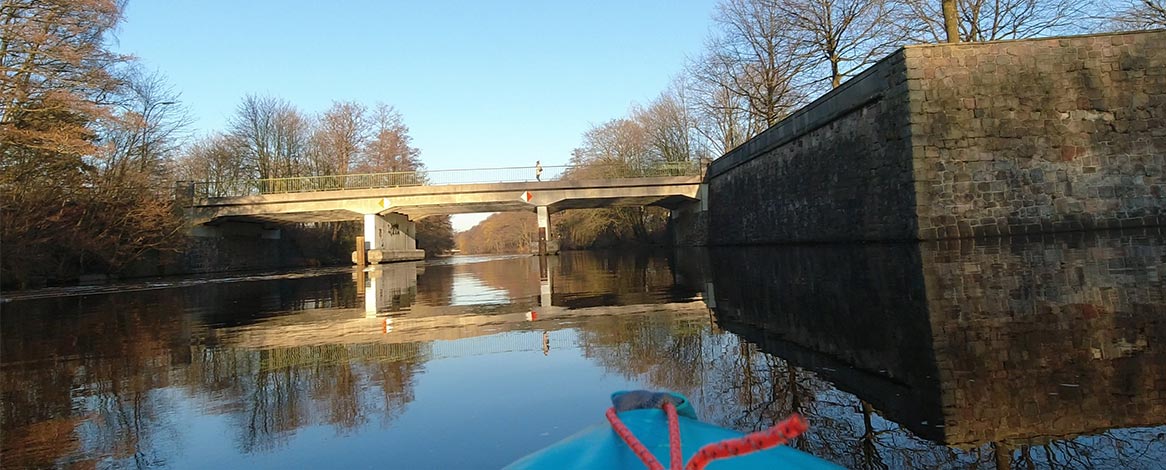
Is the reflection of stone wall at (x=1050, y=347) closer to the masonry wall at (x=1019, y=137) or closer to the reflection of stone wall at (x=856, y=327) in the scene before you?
the reflection of stone wall at (x=856, y=327)

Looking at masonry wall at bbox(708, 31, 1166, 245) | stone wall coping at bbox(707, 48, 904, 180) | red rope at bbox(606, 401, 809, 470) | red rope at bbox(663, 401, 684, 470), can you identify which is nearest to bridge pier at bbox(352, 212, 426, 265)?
stone wall coping at bbox(707, 48, 904, 180)

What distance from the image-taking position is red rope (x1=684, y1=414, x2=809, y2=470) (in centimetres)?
102

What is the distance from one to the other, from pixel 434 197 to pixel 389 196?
2.39 m

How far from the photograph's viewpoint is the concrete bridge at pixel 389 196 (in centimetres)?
3189

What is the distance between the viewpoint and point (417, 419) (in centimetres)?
312

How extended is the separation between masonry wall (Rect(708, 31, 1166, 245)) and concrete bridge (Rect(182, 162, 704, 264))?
1838cm

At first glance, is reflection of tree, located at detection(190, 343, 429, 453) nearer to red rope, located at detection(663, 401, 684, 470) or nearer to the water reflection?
red rope, located at detection(663, 401, 684, 470)

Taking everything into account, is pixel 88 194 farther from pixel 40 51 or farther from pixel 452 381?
pixel 452 381

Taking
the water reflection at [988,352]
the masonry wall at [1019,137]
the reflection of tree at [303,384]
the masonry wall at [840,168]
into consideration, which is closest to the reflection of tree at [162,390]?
the reflection of tree at [303,384]

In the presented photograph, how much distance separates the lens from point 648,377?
149 inches

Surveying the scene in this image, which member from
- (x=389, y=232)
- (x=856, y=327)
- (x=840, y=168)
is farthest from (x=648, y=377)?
(x=389, y=232)

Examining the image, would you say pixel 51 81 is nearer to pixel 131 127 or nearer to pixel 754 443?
pixel 131 127

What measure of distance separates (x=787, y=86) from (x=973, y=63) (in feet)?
A: 54.1

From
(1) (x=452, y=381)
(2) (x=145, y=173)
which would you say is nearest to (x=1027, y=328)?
(1) (x=452, y=381)
